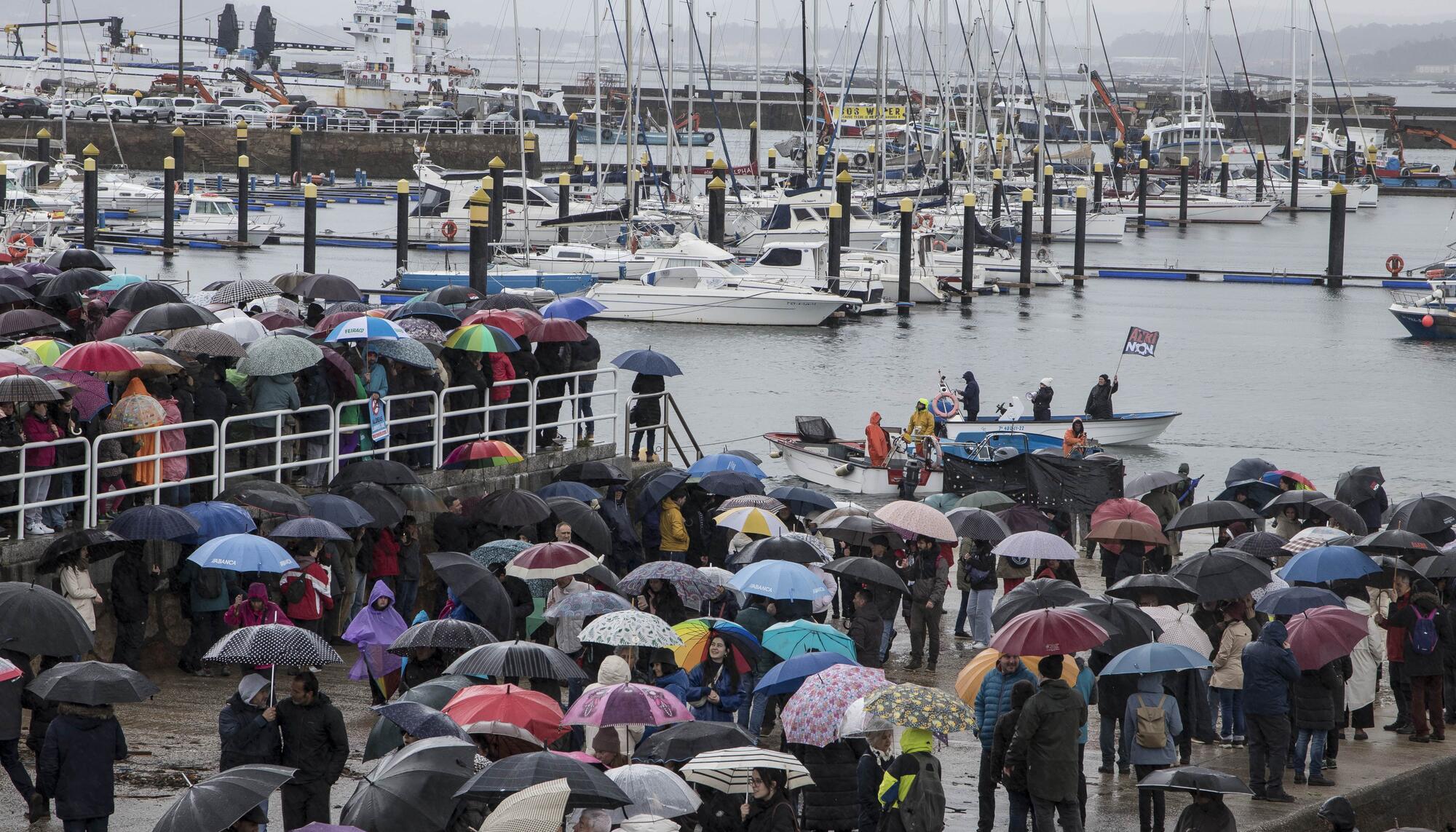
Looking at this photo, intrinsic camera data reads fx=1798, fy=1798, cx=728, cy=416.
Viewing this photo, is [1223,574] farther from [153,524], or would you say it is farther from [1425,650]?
[153,524]

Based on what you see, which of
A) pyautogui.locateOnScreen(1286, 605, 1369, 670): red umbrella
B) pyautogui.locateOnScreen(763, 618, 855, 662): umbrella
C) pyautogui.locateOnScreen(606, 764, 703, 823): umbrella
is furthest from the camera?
pyautogui.locateOnScreen(1286, 605, 1369, 670): red umbrella

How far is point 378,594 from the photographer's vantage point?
439 inches

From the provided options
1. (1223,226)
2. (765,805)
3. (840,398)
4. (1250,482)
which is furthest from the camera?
(1223,226)

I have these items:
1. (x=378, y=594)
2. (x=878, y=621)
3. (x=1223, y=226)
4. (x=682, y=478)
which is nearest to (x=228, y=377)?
(x=682, y=478)

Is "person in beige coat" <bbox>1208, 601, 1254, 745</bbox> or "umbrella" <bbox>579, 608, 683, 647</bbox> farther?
"person in beige coat" <bbox>1208, 601, 1254, 745</bbox>

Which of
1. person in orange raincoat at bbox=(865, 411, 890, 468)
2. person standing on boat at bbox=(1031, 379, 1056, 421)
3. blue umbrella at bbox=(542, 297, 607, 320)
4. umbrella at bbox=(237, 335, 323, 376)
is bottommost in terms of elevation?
person in orange raincoat at bbox=(865, 411, 890, 468)

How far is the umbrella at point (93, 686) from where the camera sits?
28.2ft

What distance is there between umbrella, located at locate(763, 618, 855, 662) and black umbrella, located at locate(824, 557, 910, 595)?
2.03m

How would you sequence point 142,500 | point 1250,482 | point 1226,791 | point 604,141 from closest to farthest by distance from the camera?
point 1226,791, point 142,500, point 1250,482, point 604,141

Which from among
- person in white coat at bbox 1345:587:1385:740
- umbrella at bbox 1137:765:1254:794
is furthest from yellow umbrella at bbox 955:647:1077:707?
person in white coat at bbox 1345:587:1385:740

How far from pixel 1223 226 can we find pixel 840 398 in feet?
197

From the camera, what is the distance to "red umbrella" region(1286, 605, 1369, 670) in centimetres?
1111

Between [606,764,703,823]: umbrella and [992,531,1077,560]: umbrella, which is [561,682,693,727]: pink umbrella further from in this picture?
[992,531,1077,560]: umbrella

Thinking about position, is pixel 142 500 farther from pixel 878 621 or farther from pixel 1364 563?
pixel 1364 563
